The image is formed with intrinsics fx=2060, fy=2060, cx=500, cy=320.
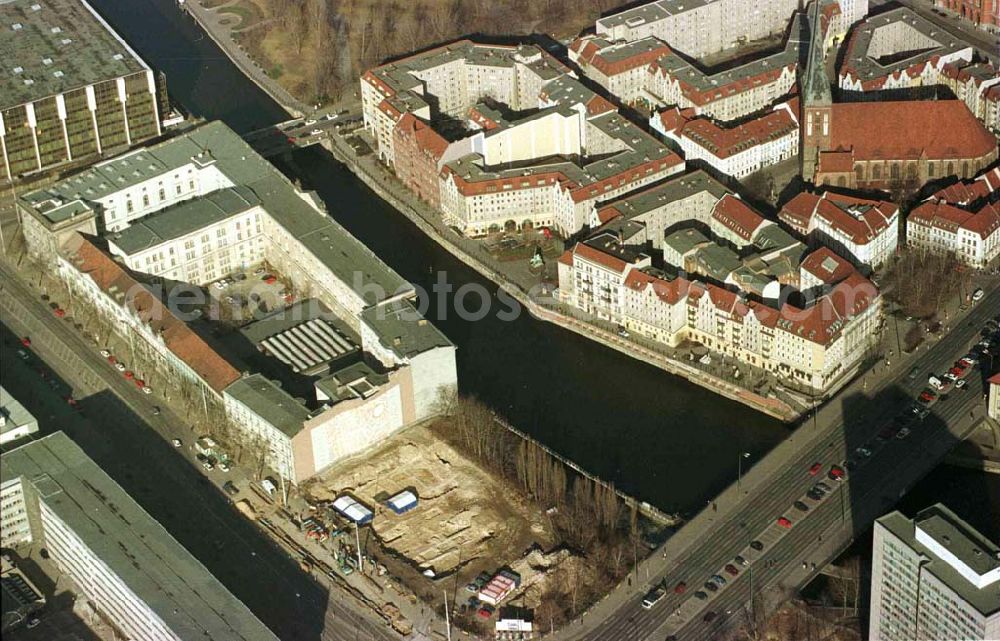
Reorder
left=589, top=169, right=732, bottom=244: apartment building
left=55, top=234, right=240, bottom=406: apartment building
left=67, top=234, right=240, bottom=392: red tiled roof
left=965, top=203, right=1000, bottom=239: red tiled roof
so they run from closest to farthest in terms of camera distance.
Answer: left=67, top=234, right=240, bottom=392: red tiled roof, left=55, top=234, right=240, bottom=406: apartment building, left=965, top=203, right=1000, bottom=239: red tiled roof, left=589, top=169, right=732, bottom=244: apartment building

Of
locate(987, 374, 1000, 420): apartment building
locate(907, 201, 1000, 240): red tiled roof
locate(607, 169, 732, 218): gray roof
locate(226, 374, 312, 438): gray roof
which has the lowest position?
locate(987, 374, 1000, 420): apartment building

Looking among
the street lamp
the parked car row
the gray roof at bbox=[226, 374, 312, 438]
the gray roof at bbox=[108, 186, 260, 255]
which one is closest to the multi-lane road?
the street lamp

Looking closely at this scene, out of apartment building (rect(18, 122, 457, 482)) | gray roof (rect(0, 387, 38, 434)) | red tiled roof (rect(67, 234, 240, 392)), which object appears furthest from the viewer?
red tiled roof (rect(67, 234, 240, 392))

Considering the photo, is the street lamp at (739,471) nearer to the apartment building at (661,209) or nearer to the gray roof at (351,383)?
the apartment building at (661,209)

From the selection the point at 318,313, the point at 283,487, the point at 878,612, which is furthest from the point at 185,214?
the point at 878,612

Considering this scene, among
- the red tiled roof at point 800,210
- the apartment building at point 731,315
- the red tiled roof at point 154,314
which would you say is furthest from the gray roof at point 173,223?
the red tiled roof at point 800,210

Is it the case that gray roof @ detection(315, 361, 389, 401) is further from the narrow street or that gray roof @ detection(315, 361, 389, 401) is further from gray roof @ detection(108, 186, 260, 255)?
gray roof @ detection(108, 186, 260, 255)

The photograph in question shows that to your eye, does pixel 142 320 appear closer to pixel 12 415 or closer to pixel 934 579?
pixel 12 415

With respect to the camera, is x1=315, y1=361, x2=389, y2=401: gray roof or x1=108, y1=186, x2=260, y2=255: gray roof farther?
x1=108, y1=186, x2=260, y2=255: gray roof
